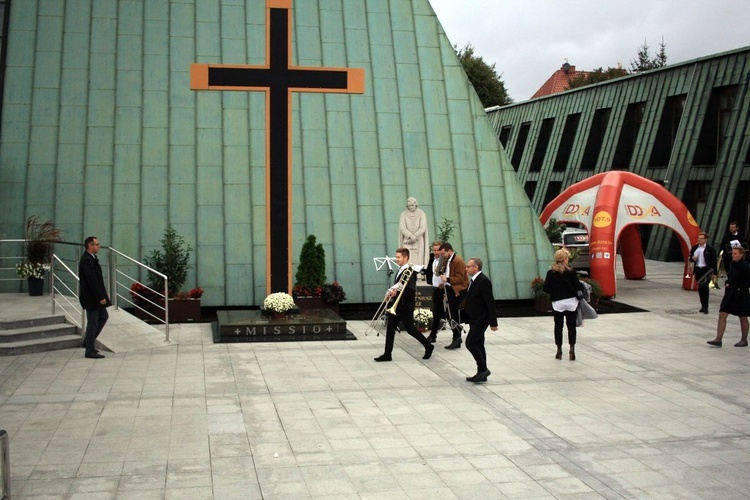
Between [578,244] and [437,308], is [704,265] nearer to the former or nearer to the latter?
[437,308]

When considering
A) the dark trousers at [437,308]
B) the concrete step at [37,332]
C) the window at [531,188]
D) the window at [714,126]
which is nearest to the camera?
the concrete step at [37,332]

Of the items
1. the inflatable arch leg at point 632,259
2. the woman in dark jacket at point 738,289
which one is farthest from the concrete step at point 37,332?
the inflatable arch leg at point 632,259

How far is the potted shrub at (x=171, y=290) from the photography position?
680 inches

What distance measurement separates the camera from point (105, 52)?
19250mm

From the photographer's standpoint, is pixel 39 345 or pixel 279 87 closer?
pixel 39 345

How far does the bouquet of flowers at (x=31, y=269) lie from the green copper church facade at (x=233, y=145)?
114cm

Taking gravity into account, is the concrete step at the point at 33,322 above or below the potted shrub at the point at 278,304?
below

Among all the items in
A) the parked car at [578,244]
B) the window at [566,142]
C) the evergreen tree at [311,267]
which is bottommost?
the evergreen tree at [311,267]

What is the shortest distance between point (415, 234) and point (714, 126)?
61.2ft

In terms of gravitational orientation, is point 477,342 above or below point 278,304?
below

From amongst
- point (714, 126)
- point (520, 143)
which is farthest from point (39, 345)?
point (520, 143)

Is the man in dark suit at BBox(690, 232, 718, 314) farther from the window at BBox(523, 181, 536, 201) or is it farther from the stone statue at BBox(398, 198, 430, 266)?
the window at BBox(523, 181, 536, 201)

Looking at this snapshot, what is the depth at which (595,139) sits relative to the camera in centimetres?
3912

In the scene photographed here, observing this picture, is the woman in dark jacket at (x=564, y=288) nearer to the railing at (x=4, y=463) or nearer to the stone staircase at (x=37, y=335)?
the stone staircase at (x=37, y=335)
